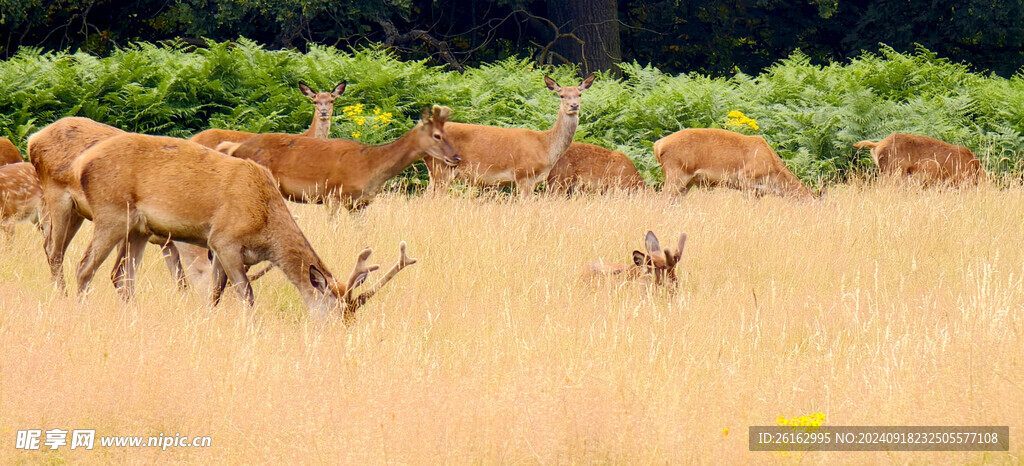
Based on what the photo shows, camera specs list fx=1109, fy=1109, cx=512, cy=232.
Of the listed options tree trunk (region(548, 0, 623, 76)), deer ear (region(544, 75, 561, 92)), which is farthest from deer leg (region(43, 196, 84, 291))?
tree trunk (region(548, 0, 623, 76))

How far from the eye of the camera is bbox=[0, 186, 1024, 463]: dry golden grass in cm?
407

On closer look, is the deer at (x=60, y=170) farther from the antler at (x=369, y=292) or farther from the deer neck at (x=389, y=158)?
the deer neck at (x=389, y=158)

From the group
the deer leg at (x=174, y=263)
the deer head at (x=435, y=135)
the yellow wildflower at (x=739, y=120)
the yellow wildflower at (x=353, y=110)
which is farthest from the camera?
the yellow wildflower at (x=739, y=120)

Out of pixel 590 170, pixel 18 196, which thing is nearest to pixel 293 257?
pixel 18 196

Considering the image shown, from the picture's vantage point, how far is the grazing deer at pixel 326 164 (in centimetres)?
930

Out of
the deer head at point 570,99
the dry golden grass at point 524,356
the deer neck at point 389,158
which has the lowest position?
the dry golden grass at point 524,356

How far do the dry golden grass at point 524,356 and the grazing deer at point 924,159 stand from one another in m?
4.20

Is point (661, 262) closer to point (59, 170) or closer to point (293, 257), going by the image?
point (293, 257)

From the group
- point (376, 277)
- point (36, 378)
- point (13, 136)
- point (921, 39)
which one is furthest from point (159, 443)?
point (921, 39)

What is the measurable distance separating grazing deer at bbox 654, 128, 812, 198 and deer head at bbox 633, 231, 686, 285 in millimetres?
5125

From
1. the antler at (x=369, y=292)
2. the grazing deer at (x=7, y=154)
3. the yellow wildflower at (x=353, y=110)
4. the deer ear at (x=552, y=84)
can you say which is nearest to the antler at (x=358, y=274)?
the antler at (x=369, y=292)

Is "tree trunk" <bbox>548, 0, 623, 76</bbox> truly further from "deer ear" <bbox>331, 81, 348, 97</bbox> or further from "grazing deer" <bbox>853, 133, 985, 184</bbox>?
"deer ear" <bbox>331, 81, 348, 97</bbox>

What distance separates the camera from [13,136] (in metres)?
12.7

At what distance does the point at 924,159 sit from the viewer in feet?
41.7
